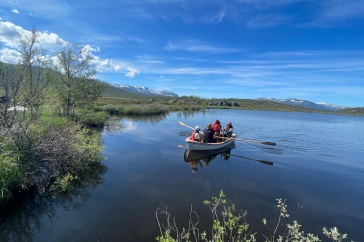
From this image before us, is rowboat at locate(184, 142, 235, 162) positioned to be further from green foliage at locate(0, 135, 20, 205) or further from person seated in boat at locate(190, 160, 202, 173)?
green foliage at locate(0, 135, 20, 205)

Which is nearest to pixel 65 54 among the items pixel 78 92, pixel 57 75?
pixel 57 75

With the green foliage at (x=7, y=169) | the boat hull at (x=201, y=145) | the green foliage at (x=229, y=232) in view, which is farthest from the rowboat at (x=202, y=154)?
the green foliage at (x=7, y=169)

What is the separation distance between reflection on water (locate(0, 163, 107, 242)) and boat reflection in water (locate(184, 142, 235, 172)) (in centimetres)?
724

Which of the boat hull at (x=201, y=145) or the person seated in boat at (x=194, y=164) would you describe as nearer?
the person seated in boat at (x=194, y=164)

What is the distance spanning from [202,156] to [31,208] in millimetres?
12194

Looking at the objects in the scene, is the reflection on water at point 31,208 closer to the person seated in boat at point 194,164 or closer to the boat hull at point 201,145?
the person seated in boat at point 194,164

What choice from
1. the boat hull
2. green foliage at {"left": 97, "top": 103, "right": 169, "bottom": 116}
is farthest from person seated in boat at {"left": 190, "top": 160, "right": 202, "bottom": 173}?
green foliage at {"left": 97, "top": 103, "right": 169, "bottom": 116}

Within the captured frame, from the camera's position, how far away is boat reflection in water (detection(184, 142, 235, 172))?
55.7 feet

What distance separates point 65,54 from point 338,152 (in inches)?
1203

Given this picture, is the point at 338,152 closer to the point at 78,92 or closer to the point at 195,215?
the point at 195,215

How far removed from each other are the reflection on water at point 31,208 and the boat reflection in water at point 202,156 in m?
7.24

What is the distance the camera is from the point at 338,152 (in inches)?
911

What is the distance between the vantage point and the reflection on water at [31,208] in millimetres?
7987

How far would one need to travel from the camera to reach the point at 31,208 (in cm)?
936
